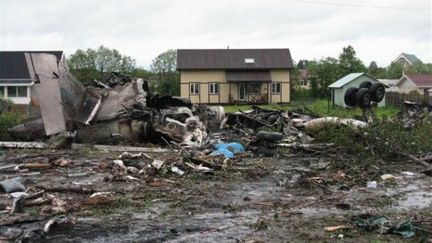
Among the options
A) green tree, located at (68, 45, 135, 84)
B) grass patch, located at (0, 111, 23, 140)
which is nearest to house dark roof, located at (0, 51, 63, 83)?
green tree, located at (68, 45, 135, 84)

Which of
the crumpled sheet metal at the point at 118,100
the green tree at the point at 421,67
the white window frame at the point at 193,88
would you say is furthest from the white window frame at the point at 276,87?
the green tree at the point at 421,67

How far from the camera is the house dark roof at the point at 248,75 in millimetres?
47875

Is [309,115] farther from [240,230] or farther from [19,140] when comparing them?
[240,230]

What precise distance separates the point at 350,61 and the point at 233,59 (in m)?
13.4

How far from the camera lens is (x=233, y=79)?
47719 mm

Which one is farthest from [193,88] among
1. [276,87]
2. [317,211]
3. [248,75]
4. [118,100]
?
[317,211]

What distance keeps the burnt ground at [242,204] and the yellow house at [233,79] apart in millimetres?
36889

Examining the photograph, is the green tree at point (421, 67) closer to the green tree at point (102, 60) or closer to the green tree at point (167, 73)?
the green tree at point (167, 73)

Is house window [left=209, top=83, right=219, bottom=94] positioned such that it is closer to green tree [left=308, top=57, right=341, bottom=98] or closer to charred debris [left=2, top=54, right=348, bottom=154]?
green tree [left=308, top=57, right=341, bottom=98]

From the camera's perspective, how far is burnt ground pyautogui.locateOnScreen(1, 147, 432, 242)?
5914 mm

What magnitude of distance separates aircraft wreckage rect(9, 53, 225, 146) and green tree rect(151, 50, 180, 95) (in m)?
32.8

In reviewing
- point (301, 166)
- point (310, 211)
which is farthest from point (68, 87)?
point (310, 211)

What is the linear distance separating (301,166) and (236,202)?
162 inches

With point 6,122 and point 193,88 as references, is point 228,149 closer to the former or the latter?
point 6,122
